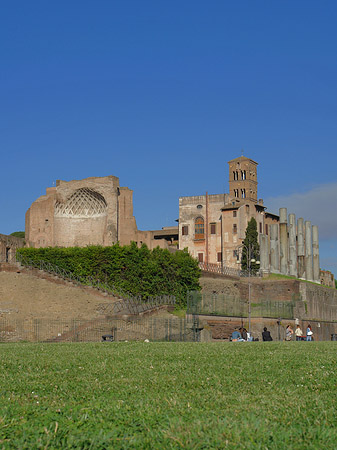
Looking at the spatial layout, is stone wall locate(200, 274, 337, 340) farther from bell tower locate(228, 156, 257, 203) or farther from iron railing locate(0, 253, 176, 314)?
bell tower locate(228, 156, 257, 203)

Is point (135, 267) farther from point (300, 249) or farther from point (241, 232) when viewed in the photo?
point (300, 249)

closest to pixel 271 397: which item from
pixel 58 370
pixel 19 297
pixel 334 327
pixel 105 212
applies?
pixel 58 370

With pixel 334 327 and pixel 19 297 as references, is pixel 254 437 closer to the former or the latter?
pixel 19 297

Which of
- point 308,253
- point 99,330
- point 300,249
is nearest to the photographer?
point 99,330

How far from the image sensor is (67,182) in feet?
215

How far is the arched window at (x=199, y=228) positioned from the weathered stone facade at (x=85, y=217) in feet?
20.5

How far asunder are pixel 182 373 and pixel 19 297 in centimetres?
3388

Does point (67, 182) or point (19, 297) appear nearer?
point (19, 297)

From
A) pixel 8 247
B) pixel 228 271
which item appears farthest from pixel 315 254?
pixel 8 247

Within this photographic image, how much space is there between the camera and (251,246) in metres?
64.2

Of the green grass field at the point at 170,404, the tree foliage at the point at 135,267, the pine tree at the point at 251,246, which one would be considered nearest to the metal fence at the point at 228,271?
the pine tree at the point at 251,246

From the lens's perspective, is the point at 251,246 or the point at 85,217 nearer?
the point at 251,246

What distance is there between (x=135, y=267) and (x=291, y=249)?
25.3 m

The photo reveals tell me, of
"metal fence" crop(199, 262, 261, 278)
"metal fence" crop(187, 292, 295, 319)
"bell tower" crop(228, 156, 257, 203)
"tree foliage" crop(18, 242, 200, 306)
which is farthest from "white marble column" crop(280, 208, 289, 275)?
"metal fence" crop(187, 292, 295, 319)
